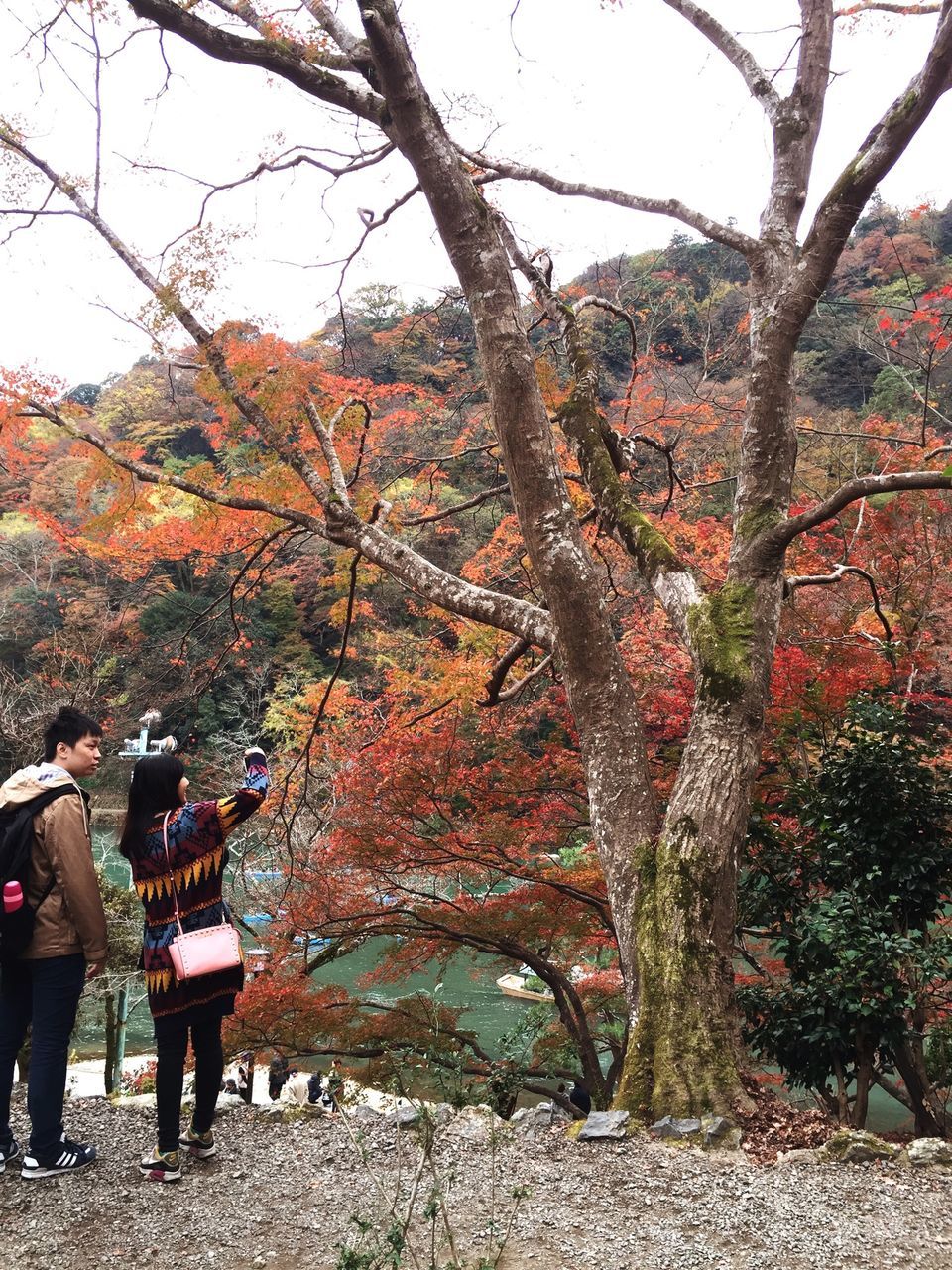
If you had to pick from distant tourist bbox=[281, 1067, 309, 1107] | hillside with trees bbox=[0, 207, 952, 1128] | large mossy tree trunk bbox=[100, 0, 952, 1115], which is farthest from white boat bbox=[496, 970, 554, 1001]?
large mossy tree trunk bbox=[100, 0, 952, 1115]

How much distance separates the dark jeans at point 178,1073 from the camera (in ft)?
8.79

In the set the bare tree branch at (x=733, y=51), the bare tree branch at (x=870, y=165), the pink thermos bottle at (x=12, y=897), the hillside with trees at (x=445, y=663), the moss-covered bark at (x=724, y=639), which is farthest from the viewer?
the hillside with trees at (x=445, y=663)

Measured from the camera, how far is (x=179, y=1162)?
278cm

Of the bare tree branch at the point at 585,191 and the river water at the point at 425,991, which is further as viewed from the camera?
A: the river water at the point at 425,991

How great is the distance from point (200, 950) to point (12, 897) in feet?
1.87

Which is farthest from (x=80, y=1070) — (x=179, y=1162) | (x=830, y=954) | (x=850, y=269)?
(x=850, y=269)

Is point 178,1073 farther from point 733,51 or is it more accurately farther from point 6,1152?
point 733,51

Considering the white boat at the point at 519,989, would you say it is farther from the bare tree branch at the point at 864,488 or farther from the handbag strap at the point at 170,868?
the handbag strap at the point at 170,868

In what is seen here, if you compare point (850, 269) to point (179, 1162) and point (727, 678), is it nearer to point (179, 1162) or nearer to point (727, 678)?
point (727, 678)

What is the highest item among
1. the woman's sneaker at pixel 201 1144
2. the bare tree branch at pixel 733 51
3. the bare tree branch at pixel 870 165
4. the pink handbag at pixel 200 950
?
the bare tree branch at pixel 733 51

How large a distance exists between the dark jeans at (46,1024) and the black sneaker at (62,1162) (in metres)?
0.03

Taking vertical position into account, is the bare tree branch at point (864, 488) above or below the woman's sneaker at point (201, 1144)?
above

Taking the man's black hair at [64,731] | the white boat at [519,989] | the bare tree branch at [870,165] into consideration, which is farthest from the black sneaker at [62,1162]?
the white boat at [519,989]

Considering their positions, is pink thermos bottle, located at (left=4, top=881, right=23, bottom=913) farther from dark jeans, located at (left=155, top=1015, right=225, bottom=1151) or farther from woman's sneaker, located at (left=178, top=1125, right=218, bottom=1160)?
woman's sneaker, located at (left=178, top=1125, right=218, bottom=1160)
